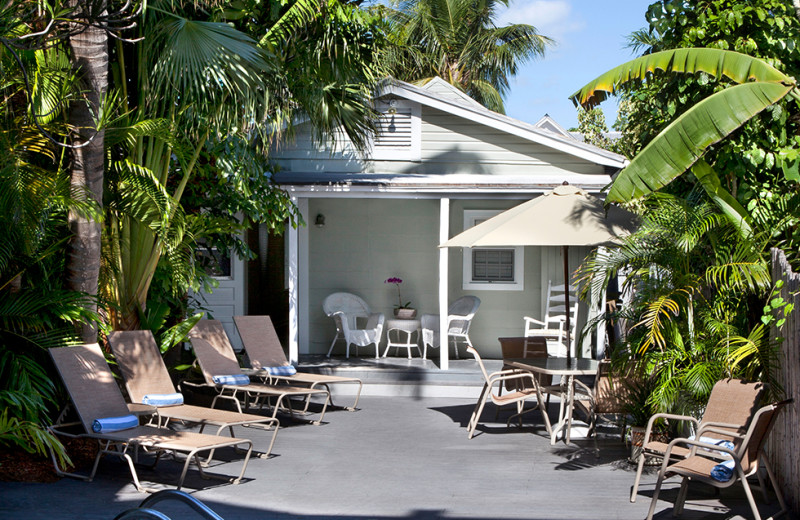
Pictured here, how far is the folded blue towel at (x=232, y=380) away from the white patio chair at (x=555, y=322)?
18.1ft

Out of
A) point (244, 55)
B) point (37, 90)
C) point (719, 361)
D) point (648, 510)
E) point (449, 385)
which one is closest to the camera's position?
point (648, 510)

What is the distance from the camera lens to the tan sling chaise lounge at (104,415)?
6801mm

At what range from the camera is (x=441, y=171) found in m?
13.8

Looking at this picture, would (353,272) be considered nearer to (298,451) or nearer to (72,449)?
(298,451)

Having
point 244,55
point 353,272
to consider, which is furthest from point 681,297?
point 353,272

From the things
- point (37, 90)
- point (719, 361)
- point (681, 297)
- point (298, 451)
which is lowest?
point (298, 451)

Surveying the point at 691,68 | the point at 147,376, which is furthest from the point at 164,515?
the point at 691,68

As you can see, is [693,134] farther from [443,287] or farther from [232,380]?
[443,287]

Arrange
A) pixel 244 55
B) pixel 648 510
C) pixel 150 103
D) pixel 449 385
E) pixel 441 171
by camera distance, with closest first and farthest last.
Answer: pixel 648 510, pixel 244 55, pixel 150 103, pixel 449 385, pixel 441 171

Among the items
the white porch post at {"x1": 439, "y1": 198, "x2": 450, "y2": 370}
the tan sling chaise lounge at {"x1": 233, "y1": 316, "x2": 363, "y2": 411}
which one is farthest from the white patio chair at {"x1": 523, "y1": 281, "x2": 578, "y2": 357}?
the tan sling chaise lounge at {"x1": 233, "y1": 316, "x2": 363, "y2": 411}

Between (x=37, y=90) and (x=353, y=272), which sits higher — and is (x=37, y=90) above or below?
above

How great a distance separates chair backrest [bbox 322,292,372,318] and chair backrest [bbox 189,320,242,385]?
398cm

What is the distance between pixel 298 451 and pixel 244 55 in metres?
3.97

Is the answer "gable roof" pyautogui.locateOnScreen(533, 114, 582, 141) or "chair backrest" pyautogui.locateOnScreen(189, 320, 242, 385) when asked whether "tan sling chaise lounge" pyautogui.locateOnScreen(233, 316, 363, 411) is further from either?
"gable roof" pyautogui.locateOnScreen(533, 114, 582, 141)
